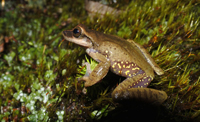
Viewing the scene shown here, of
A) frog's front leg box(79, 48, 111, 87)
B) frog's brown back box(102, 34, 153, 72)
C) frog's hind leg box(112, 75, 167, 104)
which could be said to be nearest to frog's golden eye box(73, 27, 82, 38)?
frog's front leg box(79, 48, 111, 87)

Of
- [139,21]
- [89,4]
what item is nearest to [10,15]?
[89,4]

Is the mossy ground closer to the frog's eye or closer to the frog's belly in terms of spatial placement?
the frog's belly

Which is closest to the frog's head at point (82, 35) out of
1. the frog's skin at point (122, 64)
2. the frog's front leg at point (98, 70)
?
the frog's skin at point (122, 64)

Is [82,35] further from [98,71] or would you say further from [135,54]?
[135,54]

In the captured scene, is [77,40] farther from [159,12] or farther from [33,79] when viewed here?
[159,12]

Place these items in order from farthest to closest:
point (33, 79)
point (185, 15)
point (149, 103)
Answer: point (185, 15)
point (33, 79)
point (149, 103)

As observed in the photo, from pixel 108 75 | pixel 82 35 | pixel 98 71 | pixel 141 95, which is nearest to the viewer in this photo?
pixel 141 95

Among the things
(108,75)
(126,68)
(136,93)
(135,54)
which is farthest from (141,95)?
(108,75)
